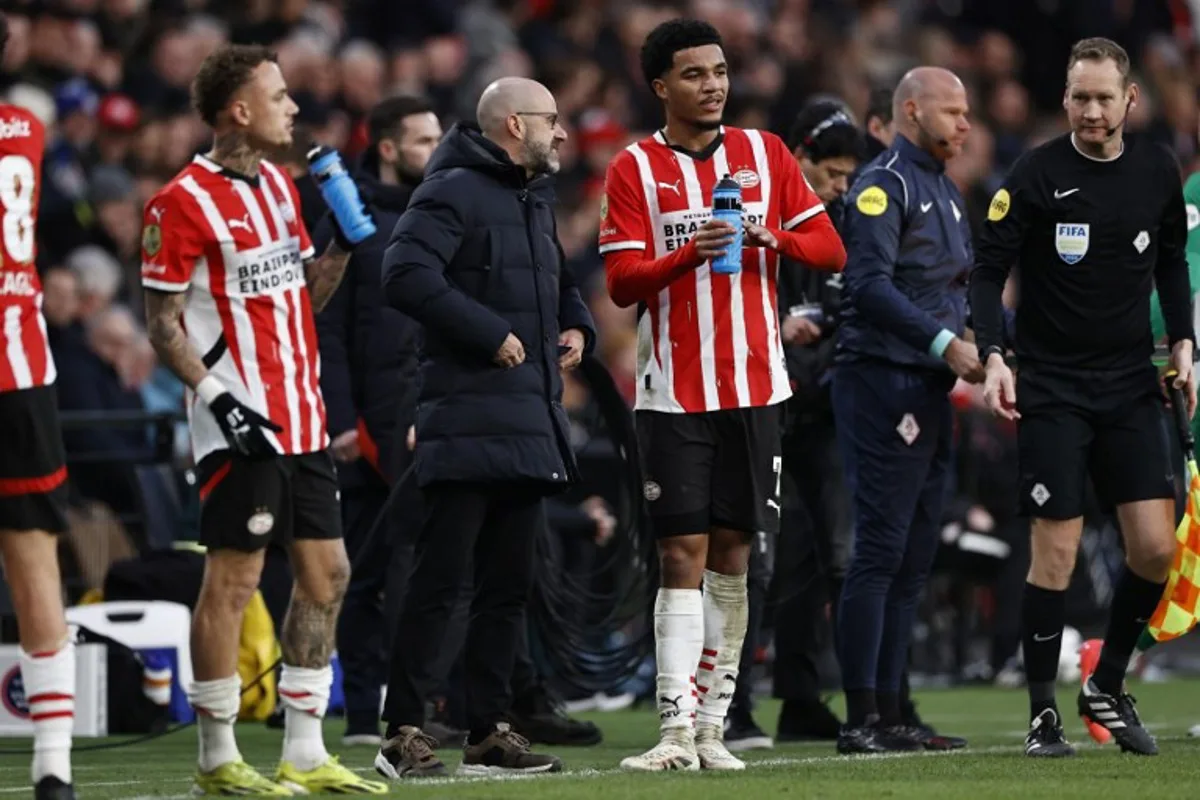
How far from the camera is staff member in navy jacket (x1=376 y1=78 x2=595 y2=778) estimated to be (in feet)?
24.2

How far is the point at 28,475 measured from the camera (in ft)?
20.7

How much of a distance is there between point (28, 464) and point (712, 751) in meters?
2.31

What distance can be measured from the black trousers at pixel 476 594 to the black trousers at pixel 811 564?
7.61 feet

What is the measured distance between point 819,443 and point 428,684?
110 inches

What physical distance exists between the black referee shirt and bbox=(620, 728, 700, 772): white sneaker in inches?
65.2

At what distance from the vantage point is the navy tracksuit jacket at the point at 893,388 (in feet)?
28.6

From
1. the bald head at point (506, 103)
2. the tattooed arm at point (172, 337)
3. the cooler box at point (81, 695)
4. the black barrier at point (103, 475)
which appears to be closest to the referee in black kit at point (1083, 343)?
the bald head at point (506, 103)

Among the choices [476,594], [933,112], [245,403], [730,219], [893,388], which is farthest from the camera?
[933,112]

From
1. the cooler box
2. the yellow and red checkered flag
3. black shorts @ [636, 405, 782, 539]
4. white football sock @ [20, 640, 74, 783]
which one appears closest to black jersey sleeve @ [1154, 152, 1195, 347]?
the yellow and red checkered flag

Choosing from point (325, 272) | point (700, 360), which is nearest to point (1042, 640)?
point (700, 360)

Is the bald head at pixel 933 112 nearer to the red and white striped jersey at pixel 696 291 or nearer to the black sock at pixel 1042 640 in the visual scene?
the red and white striped jersey at pixel 696 291

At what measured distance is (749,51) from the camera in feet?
63.5

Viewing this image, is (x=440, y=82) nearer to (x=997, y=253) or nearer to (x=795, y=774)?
(x=997, y=253)

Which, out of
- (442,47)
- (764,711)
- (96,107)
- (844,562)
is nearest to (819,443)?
(844,562)
